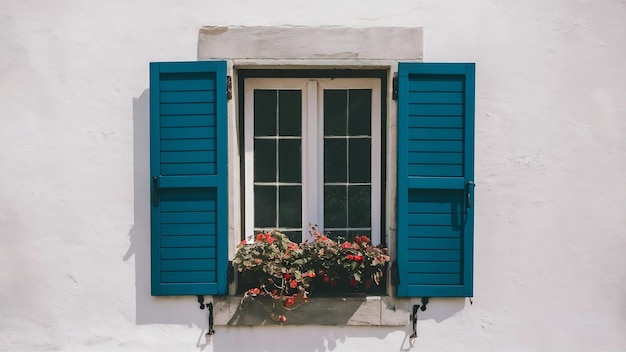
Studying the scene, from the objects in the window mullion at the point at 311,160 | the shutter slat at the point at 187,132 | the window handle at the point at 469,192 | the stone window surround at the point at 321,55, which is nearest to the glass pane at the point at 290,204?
the window mullion at the point at 311,160

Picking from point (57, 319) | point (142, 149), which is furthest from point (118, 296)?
point (142, 149)

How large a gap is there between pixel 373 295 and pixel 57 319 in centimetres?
220

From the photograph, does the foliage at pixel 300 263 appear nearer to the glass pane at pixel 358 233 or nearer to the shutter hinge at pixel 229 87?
the glass pane at pixel 358 233

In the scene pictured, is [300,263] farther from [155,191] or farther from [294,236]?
[155,191]

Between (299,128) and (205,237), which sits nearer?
(205,237)

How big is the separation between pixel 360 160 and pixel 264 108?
0.79 m

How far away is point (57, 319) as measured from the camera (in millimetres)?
4031

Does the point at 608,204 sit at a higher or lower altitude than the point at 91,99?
lower

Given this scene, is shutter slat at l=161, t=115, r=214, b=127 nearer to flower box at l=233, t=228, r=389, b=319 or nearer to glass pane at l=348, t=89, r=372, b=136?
flower box at l=233, t=228, r=389, b=319

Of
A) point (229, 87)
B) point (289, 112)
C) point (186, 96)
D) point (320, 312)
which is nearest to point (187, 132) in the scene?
point (186, 96)

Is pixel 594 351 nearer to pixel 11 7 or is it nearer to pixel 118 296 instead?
pixel 118 296

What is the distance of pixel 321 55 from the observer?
3934 mm

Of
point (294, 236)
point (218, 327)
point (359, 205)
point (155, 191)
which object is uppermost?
point (155, 191)

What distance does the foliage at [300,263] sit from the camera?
383 cm
